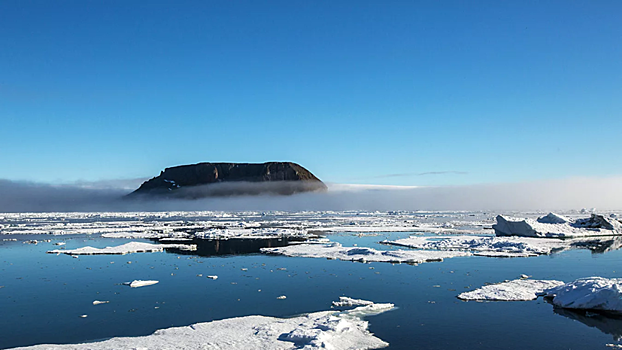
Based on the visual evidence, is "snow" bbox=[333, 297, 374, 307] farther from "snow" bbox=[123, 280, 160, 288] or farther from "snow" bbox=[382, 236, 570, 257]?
"snow" bbox=[382, 236, 570, 257]

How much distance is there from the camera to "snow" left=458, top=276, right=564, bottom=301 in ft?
37.7

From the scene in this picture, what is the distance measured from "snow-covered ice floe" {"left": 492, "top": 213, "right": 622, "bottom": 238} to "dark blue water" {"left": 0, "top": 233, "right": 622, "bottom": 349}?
31.8 feet

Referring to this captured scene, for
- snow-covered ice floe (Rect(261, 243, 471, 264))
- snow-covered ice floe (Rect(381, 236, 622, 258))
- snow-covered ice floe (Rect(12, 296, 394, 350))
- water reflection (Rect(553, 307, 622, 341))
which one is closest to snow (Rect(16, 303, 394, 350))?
snow-covered ice floe (Rect(12, 296, 394, 350))

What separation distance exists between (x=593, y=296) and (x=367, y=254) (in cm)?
970

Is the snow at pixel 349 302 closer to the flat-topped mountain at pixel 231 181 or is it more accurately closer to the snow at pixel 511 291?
the snow at pixel 511 291

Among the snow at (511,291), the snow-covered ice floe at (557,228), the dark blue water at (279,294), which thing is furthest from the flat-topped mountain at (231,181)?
the snow at (511,291)

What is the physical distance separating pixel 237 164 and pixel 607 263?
131m

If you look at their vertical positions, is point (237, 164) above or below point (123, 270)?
above

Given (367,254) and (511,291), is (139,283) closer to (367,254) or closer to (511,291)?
(367,254)

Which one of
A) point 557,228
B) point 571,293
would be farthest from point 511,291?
point 557,228

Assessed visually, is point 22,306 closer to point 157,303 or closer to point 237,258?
point 157,303

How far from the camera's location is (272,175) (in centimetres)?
14025

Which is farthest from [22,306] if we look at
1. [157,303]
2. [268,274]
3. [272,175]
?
[272,175]

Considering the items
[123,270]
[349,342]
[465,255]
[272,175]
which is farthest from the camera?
[272,175]
